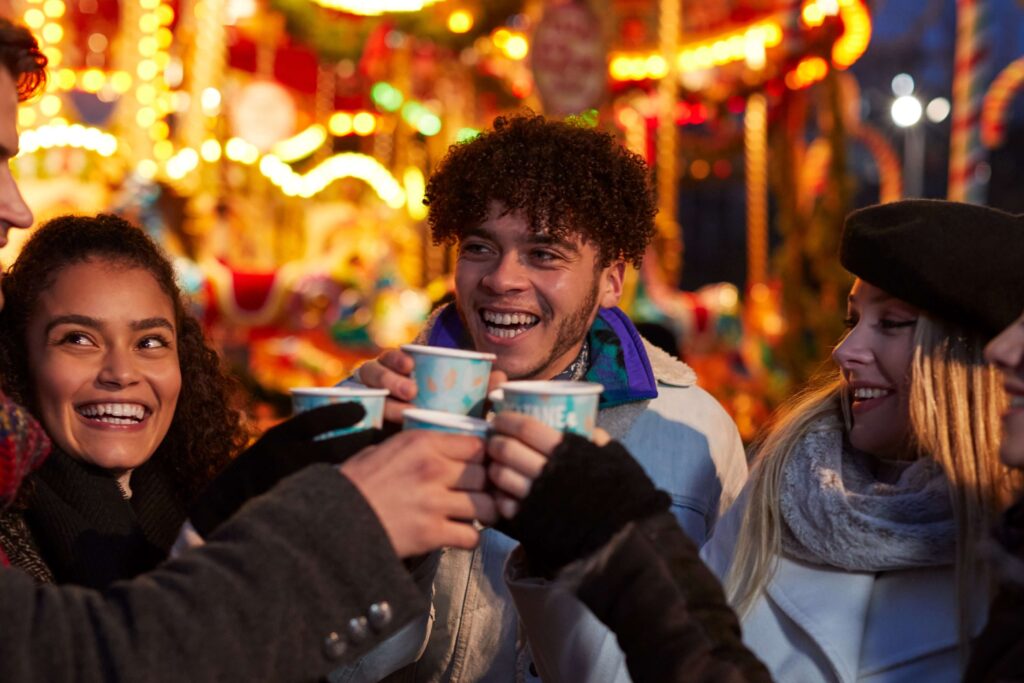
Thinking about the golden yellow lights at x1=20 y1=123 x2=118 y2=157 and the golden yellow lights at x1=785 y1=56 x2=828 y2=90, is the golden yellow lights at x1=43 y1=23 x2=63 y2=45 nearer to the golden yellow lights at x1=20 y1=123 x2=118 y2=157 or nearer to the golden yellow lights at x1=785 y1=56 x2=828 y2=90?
the golden yellow lights at x1=20 y1=123 x2=118 y2=157

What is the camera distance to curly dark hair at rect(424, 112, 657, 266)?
2.74 m

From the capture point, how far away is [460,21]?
42.0 ft

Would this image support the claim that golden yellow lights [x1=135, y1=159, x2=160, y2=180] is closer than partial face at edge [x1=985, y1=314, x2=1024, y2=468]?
No

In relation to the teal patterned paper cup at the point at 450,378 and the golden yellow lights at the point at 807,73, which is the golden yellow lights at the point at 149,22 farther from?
the teal patterned paper cup at the point at 450,378

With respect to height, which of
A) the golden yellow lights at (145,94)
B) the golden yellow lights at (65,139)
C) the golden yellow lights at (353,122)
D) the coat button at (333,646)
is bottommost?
the coat button at (333,646)

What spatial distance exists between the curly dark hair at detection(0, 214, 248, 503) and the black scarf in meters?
0.17

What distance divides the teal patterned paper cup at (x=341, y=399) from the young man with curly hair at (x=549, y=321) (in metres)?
0.84

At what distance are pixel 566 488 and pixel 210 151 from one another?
10.2 m

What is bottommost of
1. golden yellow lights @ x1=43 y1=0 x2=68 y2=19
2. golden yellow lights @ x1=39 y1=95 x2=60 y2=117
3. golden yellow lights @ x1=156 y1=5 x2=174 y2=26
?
golden yellow lights @ x1=39 y1=95 x2=60 y2=117

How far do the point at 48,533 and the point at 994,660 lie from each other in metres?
1.58

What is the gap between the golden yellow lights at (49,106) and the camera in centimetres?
1015

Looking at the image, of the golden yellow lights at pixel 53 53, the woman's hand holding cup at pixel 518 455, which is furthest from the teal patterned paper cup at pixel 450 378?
the golden yellow lights at pixel 53 53

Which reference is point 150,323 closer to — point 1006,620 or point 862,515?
point 862,515

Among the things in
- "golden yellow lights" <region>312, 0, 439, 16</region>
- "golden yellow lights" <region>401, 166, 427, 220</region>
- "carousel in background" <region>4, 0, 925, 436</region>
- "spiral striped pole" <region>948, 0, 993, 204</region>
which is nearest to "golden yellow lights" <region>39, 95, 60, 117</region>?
"carousel in background" <region>4, 0, 925, 436</region>
